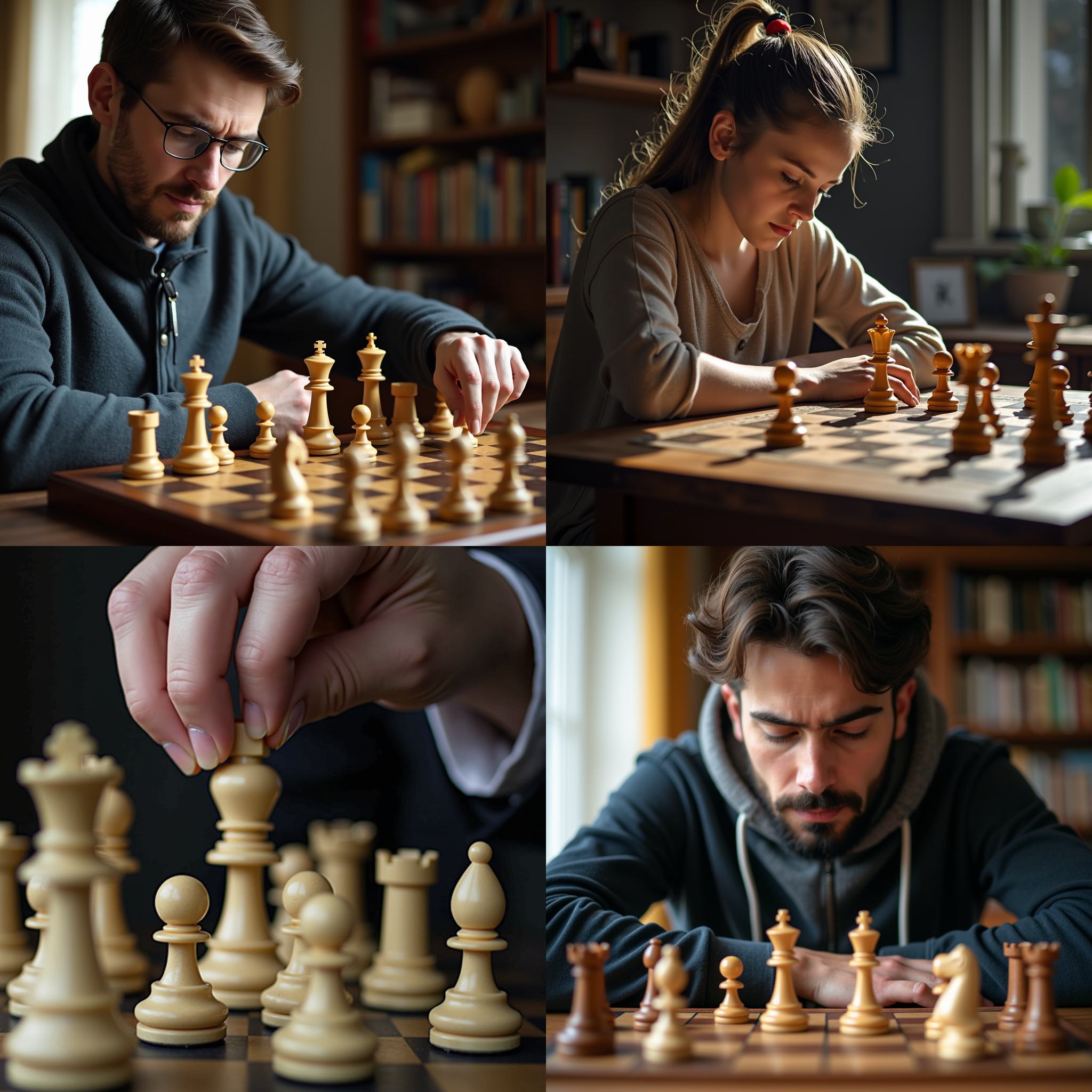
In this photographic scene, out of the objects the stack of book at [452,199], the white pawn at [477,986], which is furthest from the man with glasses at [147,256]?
the stack of book at [452,199]

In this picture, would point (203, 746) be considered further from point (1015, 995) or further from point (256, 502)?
point (1015, 995)

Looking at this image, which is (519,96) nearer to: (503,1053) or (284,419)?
(284,419)

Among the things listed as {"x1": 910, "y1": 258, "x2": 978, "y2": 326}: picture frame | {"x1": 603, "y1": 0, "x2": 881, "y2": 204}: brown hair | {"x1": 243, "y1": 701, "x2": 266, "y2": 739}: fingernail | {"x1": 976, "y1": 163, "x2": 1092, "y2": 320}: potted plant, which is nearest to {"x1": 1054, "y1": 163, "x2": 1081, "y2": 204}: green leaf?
{"x1": 976, "y1": 163, "x2": 1092, "y2": 320}: potted plant

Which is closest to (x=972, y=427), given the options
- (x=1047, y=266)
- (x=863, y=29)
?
(x=863, y=29)

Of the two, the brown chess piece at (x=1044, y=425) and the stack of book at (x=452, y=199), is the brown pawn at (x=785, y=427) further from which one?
the stack of book at (x=452, y=199)

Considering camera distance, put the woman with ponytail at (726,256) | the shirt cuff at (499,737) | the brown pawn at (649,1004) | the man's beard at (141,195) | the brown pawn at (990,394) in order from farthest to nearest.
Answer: the man's beard at (141,195) → the woman with ponytail at (726,256) → the shirt cuff at (499,737) → the brown pawn at (990,394) → the brown pawn at (649,1004)

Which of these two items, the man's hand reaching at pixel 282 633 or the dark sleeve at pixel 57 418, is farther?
the dark sleeve at pixel 57 418

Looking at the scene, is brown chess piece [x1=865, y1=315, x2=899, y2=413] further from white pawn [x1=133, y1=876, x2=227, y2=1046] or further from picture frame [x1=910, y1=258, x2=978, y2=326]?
picture frame [x1=910, y1=258, x2=978, y2=326]
